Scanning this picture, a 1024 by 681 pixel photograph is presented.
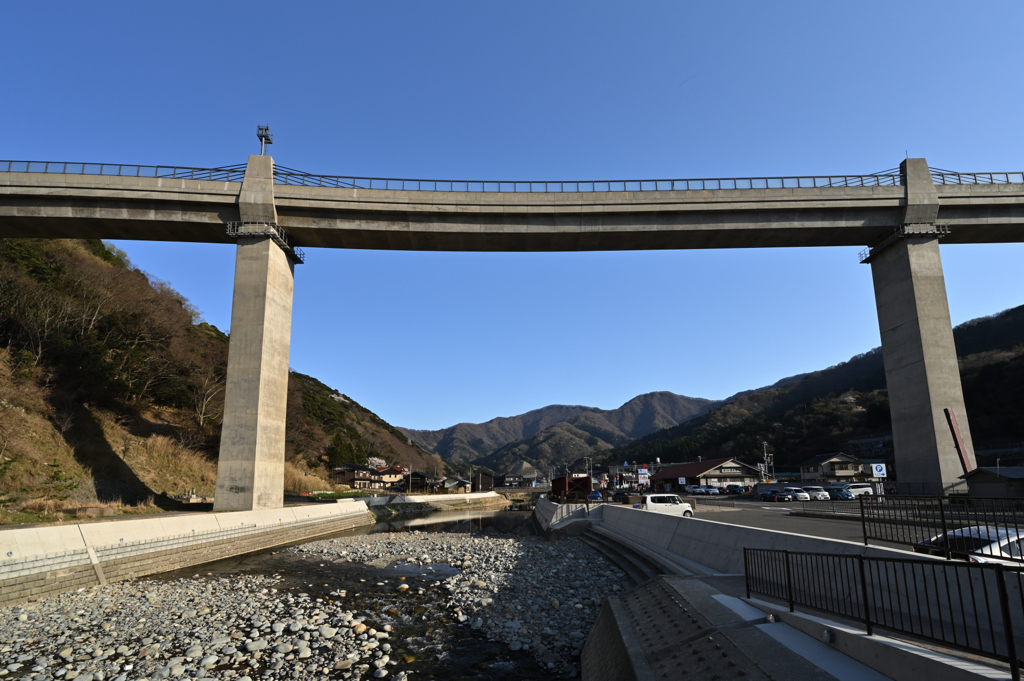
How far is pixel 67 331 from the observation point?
123 ft

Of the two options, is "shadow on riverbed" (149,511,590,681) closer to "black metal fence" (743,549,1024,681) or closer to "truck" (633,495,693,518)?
"black metal fence" (743,549,1024,681)

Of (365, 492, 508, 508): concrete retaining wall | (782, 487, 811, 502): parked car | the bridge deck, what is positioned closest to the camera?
the bridge deck

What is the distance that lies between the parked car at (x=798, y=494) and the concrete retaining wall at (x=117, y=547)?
140 feet

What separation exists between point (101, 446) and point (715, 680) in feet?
135

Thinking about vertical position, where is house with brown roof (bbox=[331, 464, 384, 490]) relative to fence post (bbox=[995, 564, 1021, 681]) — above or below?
below

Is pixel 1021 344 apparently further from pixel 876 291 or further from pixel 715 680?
pixel 715 680

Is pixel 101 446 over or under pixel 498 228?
under

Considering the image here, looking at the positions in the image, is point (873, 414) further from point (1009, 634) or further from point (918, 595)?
point (1009, 634)

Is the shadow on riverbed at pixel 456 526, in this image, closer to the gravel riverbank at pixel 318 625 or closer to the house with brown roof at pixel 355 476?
the house with brown roof at pixel 355 476

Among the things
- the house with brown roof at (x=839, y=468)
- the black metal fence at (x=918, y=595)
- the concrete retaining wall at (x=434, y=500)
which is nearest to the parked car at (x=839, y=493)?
the house with brown roof at (x=839, y=468)

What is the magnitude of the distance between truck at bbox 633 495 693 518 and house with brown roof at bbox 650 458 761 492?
56.1 metres

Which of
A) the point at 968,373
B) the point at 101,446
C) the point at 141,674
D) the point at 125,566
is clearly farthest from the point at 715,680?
the point at 968,373

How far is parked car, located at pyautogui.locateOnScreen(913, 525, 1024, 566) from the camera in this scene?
25.1 feet

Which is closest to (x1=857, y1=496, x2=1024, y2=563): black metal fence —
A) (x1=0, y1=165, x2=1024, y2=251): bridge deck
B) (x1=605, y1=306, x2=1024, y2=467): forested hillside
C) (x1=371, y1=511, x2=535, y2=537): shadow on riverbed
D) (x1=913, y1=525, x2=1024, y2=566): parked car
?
(x1=913, y1=525, x2=1024, y2=566): parked car
